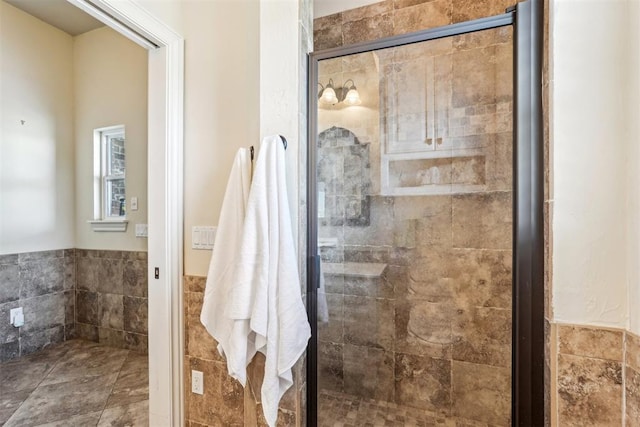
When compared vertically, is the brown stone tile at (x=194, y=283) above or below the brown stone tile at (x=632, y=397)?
above

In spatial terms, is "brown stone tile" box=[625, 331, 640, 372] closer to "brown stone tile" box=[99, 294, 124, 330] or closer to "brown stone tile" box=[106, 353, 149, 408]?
"brown stone tile" box=[106, 353, 149, 408]

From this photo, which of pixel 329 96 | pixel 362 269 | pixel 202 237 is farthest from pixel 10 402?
pixel 329 96

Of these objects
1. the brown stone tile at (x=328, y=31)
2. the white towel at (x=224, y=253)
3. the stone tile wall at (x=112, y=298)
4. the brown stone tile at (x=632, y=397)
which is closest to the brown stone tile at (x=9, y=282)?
the stone tile wall at (x=112, y=298)

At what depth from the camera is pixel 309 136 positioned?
1.25m

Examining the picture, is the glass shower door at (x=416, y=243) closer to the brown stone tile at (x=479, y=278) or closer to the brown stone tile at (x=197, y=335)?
the brown stone tile at (x=479, y=278)

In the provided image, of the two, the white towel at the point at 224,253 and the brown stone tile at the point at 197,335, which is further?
the brown stone tile at the point at 197,335

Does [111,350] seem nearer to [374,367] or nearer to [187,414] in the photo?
[187,414]

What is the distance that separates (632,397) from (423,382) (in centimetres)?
130

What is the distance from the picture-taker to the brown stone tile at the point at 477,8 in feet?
5.81

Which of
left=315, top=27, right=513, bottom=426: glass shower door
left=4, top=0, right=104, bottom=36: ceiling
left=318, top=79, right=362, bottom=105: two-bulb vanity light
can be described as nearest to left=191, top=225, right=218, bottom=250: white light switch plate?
left=315, top=27, right=513, bottom=426: glass shower door

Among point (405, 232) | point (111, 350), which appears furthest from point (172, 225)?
point (111, 350)

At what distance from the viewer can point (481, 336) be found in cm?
176

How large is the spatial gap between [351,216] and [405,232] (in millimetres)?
355

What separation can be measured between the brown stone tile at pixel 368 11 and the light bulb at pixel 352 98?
63cm
